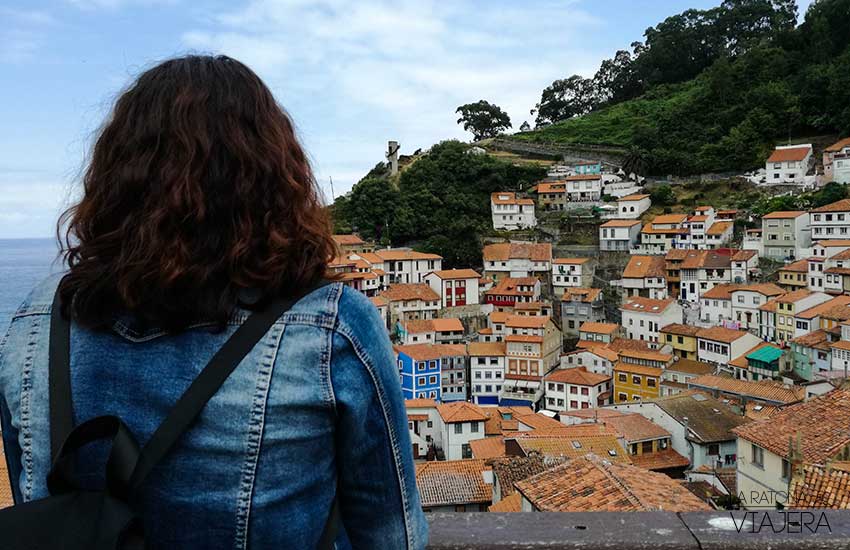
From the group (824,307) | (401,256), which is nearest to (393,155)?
(401,256)

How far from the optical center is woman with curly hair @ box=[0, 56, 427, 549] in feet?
3.80

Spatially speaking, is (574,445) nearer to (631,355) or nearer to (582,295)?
(631,355)

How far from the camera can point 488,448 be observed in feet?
63.8

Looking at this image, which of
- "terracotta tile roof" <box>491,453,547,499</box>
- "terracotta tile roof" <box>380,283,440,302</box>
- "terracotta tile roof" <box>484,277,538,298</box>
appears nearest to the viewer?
"terracotta tile roof" <box>491,453,547,499</box>

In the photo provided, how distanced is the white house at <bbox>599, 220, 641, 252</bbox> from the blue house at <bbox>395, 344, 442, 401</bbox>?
19.3 m

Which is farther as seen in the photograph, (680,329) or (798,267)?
(798,267)

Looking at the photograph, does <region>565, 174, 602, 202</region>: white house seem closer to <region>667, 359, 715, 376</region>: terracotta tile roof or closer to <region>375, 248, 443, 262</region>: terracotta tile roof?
<region>375, 248, 443, 262</region>: terracotta tile roof

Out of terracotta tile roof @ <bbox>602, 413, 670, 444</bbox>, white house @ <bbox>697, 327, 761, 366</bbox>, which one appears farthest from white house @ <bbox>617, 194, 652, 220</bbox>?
terracotta tile roof @ <bbox>602, 413, 670, 444</bbox>

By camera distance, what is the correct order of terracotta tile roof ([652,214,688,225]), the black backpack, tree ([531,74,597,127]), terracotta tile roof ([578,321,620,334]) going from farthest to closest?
tree ([531,74,597,127])
terracotta tile roof ([652,214,688,225])
terracotta tile roof ([578,321,620,334])
the black backpack

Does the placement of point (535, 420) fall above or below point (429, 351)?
below

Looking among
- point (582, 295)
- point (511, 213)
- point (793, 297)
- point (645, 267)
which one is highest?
point (511, 213)

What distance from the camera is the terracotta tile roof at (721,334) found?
30.2 meters

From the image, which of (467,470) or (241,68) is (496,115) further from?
(241,68)

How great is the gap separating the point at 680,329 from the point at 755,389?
9313 mm
